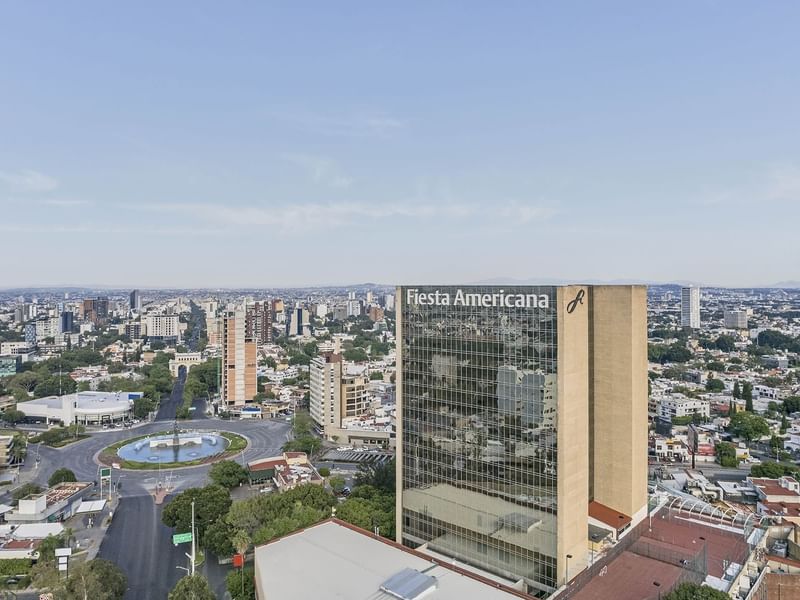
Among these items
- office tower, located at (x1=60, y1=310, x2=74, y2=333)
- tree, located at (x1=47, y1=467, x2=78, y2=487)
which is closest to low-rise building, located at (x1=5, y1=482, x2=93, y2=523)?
tree, located at (x1=47, y1=467, x2=78, y2=487)

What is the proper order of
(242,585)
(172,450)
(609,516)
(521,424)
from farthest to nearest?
1. (172,450)
2. (242,585)
3. (609,516)
4. (521,424)

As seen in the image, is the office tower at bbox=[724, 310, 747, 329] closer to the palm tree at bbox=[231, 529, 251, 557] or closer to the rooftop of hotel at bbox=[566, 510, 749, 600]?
the rooftop of hotel at bbox=[566, 510, 749, 600]

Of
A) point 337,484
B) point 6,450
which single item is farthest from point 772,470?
point 6,450

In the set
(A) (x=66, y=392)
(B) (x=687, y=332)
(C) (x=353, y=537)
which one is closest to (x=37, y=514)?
(C) (x=353, y=537)

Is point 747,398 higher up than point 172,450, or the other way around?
point 747,398

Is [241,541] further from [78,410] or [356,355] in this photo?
[356,355]

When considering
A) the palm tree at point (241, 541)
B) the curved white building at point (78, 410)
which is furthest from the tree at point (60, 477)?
the curved white building at point (78, 410)
